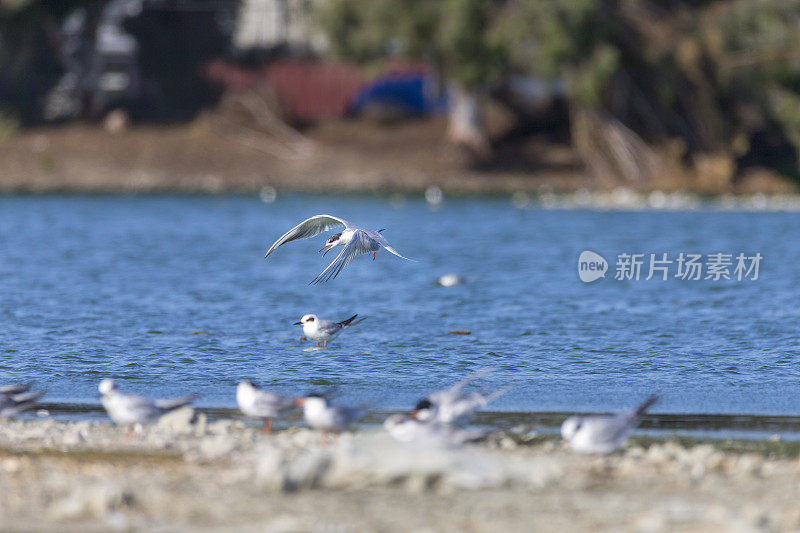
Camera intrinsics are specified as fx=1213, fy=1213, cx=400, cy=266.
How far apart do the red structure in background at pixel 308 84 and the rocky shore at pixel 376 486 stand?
49.0 metres

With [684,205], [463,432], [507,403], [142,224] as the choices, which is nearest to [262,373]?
[507,403]

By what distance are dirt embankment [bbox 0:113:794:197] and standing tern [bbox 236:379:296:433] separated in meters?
39.3

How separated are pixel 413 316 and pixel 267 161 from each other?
35.0 m

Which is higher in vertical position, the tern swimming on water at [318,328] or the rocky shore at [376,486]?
the rocky shore at [376,486]

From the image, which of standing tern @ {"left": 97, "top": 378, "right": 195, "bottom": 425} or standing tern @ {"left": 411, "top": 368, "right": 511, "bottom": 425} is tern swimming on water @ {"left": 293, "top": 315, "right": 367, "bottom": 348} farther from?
standing tern @ {"left": 411, "top": 368, "right": 511, "bottom": 425}

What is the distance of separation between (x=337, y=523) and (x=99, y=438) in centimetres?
354

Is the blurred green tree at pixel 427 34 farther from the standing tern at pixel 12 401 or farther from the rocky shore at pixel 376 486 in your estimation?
the rocky shore at pixel 376 486

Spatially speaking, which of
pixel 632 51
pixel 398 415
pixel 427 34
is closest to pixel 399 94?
pixel 427 34

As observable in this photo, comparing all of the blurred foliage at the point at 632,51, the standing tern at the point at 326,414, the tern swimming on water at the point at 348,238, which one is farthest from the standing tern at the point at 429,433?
the blurred foliage at the point at 632,51

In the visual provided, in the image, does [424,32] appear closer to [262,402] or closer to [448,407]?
[262,402]

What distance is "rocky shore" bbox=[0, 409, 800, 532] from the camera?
8.15 metres

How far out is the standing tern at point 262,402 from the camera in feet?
36.9

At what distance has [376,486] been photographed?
9.02 metres

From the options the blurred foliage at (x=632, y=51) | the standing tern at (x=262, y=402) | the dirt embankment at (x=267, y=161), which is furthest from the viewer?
the dirt embankment at (x=267, y=161)
